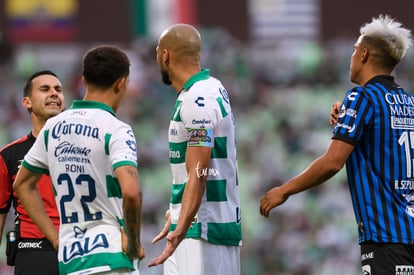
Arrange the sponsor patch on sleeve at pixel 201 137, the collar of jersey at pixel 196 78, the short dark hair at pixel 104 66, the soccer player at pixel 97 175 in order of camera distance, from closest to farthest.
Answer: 1. the soccer player at pixel 97 175
2. the short dark hair at pixel 104 66
3. the sponsor patch on sleeve at pixel 201 137
4. the collar of jersey at pixel 196 78

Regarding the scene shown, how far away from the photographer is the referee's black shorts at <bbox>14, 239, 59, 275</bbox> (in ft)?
22.5

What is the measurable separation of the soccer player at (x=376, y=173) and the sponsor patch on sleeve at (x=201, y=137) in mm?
537

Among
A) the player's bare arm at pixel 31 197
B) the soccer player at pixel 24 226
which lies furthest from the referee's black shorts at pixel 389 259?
the soccer player at pixel 24 226

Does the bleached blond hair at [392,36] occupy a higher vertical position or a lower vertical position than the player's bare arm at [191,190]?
higher

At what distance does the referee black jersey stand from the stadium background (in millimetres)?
10965

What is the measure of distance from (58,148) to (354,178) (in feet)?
5.18

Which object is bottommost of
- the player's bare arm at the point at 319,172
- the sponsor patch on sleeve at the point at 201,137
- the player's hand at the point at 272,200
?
the player's hand at the point at 272,200

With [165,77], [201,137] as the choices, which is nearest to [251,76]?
[165,77]

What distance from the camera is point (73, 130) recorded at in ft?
17.5

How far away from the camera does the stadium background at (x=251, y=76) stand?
1712 cm

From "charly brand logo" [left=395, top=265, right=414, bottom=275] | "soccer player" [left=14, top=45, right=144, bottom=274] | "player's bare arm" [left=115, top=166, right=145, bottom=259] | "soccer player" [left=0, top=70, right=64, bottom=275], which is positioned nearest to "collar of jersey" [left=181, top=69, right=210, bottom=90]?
"soccer player" [left=14, top=45, right=144, bottom=274]

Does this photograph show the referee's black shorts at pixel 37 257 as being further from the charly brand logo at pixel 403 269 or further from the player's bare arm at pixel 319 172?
the charly brand logo at pixel 403 269

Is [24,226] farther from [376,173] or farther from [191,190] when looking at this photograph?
[376,173]

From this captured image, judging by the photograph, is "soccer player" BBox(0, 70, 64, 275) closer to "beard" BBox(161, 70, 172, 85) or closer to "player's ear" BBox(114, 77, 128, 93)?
"beard" BBox(161, 70, 172, 85)
